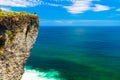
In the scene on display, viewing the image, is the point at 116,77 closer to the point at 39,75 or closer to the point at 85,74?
the point at 85,74

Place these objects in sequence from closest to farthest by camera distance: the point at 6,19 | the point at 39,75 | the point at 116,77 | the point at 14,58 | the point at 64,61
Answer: the point at 6,19 < the point at 14,58 < the point at 39,75 < the point at 116,77 < the point at 64,61

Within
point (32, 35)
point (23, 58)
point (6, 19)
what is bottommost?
point (23, 58)

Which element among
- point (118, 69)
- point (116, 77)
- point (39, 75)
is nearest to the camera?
point (39, 75)

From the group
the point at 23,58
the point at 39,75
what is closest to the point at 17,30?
the point at 23,58

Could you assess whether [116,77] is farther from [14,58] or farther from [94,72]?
[14,58]

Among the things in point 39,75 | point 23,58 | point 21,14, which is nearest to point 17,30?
point 21,14

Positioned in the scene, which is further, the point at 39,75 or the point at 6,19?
the point at 39,75

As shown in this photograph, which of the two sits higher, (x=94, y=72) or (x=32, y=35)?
(x=32, y=35)
